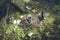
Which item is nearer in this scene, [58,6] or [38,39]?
[38,39]

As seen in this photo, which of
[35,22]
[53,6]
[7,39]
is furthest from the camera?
[53,6]

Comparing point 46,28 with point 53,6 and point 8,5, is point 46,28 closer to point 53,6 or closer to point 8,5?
point 53,6

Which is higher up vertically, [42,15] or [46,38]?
[42,15]

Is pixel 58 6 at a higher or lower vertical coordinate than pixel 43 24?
higher

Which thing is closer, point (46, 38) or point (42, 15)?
point (46, 38)

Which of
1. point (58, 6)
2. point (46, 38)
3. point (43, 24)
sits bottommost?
point (46, 38)

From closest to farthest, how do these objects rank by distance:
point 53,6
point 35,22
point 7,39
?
point 7,39 → point 35,22 → point 53,6

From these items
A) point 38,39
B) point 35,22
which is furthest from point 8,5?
point 38,39

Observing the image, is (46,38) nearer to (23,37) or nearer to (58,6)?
(23,37)

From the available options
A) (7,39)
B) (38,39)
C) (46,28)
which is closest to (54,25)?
(46,28)
